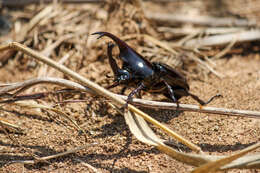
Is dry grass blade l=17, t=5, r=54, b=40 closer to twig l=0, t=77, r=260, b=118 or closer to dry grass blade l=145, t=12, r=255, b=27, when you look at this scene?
dry grass blade l=145, t=12, r=255, b=27

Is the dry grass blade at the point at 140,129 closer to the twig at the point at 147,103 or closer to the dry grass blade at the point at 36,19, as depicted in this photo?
the twig at the point at 147,103

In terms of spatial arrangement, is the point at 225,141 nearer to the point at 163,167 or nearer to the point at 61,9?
the point at 163,167

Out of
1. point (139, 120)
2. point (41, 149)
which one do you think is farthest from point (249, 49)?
point (41, 149)

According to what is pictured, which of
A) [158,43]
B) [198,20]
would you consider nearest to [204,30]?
[198,20]

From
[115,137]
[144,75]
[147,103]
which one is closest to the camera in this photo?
[147,103]

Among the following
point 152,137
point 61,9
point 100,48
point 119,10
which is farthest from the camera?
point 61,9

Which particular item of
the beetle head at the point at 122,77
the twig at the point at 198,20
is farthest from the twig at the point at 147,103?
the twig at the point at 198,20

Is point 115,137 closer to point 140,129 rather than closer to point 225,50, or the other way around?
point 140,129
